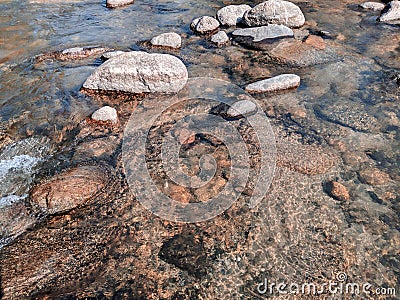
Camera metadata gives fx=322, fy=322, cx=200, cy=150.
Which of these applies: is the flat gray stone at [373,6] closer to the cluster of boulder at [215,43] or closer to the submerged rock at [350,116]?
the cluster of boulder at [215,43]

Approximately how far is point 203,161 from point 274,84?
2.57 metres

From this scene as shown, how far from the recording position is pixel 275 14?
9.01 m

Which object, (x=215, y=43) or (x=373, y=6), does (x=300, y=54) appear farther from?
(x=373, y=6)

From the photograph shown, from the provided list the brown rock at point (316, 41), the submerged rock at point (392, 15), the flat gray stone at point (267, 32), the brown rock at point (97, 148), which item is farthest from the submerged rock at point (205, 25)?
the brown rock at point (97, 148)

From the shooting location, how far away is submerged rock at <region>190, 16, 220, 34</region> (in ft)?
30.0

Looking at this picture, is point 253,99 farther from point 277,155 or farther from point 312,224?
point 312,224

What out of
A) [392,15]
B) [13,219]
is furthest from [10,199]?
[392,15]

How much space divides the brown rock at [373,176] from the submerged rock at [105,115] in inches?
161

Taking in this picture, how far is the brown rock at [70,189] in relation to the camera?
164 inches

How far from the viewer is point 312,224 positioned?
13.1ft

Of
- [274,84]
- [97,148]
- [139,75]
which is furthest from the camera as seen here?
[274,84]

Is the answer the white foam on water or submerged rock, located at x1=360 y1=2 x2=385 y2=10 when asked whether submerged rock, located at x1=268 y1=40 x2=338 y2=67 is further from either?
the white foam on water

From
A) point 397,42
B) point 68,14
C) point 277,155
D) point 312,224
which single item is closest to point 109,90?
point 277,155

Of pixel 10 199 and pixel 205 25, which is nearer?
pixel 10 199
